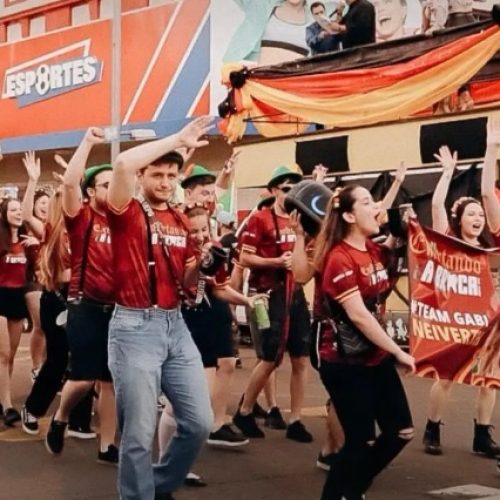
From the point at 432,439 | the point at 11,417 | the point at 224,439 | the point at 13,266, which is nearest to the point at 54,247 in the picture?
the point at 13,266

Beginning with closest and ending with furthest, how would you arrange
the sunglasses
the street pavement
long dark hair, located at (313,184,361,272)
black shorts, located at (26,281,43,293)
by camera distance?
long dark hair, located at (313,184,361,272), the street pavement, the sunglasses, black shorts, located at (26,281,43,293)

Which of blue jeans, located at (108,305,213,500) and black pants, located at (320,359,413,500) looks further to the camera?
black pants, located at (320,359,413,500)

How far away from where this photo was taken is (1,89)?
90.3 feet

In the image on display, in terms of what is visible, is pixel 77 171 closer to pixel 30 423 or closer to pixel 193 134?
pixel 193 134

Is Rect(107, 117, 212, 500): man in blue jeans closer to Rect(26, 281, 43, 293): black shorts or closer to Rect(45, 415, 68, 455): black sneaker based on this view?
Rect(45, 415, 68, 455): black sneaker

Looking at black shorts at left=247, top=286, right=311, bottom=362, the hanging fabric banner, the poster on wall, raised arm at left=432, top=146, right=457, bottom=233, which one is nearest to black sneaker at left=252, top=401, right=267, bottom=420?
black shorts at left=247, top=286, right=311, bottom=362

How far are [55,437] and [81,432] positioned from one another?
0.69m

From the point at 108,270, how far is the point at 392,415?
2.28 metres

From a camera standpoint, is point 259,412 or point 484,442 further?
point 259,412

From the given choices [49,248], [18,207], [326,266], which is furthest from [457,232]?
[18,207]

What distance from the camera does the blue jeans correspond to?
17.7 ft

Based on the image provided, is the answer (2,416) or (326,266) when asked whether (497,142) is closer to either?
(326,266)

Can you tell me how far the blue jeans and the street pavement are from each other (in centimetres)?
110

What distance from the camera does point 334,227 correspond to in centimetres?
602
